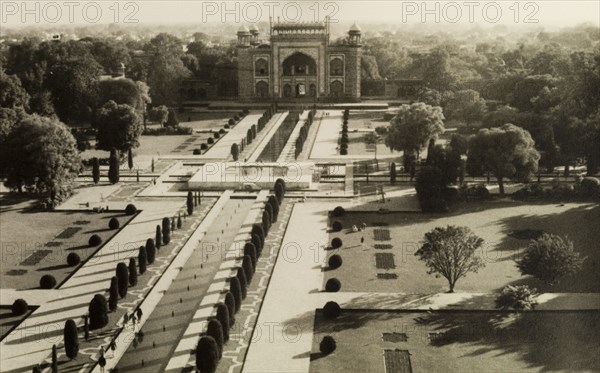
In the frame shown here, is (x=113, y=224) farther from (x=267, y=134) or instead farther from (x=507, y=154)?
(x=267, y=134)

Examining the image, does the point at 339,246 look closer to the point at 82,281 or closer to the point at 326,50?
the point at 82,281

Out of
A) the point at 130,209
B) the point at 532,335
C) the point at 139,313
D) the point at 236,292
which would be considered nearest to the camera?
the point at 532,335

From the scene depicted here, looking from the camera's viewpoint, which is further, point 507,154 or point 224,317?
point 507,154

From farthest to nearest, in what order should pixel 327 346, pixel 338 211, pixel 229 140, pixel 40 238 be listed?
pixel 229 140 < pixel 338 211 < pixel 40 238 < pixel 327 346

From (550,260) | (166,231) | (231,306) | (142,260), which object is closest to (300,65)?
(166,231)

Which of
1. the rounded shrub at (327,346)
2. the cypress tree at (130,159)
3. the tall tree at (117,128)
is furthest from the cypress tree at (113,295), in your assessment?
the cypress tree at (130,159)

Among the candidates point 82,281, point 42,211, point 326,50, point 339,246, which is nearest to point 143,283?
point 82,281
